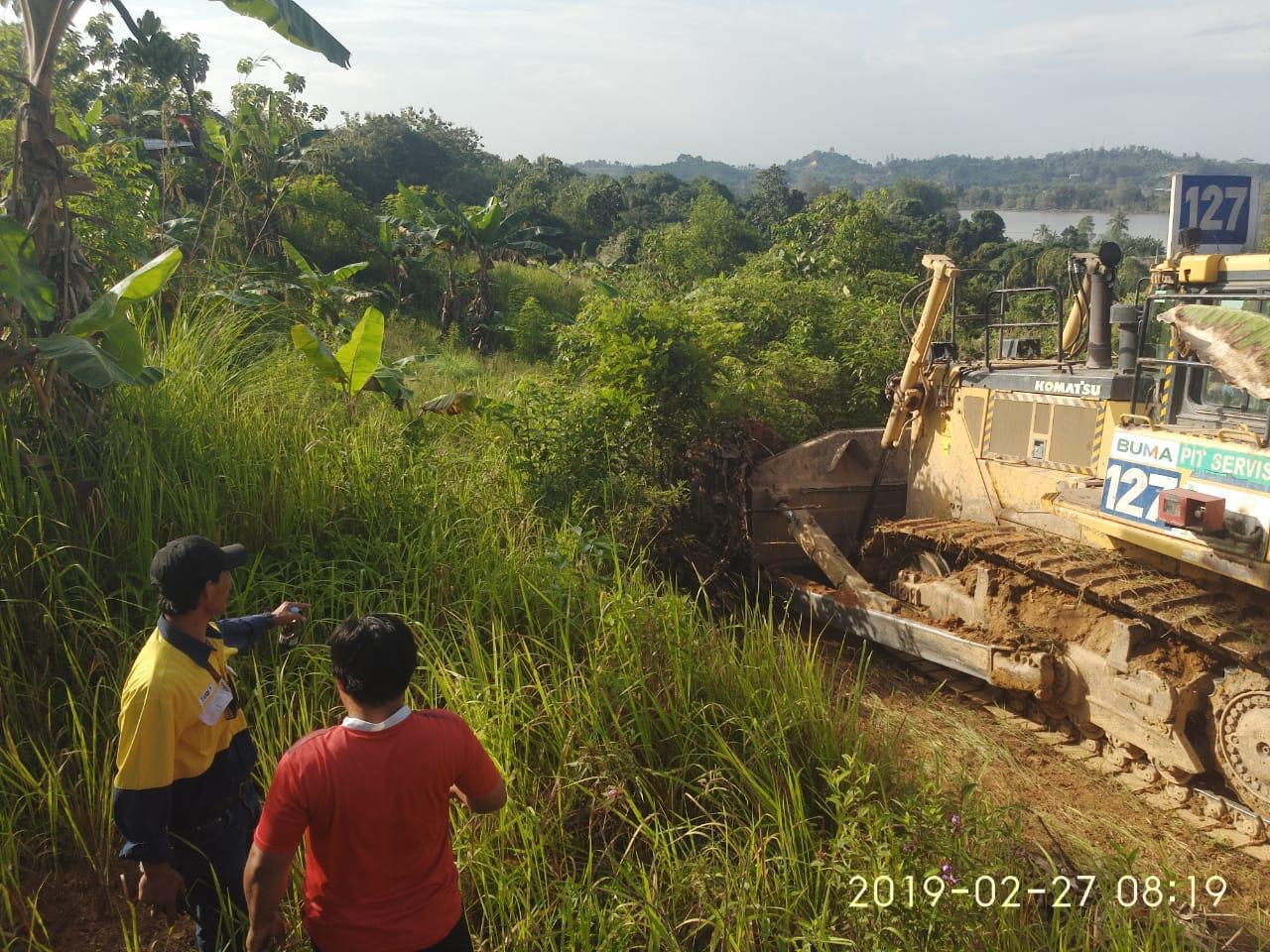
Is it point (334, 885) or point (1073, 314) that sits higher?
point (1073, 314)

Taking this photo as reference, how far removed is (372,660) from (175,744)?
35.6 inches

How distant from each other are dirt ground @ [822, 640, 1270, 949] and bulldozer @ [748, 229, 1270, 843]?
0.25m

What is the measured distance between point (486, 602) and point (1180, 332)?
12.9 feet

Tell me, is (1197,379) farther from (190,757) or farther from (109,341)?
(109,341)

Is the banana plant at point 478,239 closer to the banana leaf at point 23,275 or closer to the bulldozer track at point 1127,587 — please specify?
the bulldozer track at point 1127,587

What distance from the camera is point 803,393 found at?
10.8 metres

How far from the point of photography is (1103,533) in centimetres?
571

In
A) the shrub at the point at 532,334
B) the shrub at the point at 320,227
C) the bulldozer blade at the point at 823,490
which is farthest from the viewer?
the shrub at the point at 320,227

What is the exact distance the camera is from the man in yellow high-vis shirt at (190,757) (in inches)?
102

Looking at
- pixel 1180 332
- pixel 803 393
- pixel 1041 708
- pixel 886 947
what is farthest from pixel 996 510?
pixel 886 947

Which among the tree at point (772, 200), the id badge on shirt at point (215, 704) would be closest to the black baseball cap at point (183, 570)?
the id badge on shirt at point (215, 704)

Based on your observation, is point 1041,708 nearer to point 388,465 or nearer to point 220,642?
point 388,465

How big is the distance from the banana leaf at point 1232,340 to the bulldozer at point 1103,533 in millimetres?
11

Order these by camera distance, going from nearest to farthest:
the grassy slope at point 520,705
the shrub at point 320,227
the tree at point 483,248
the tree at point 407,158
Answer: the grassy slope at point 520,705 < the tree at point 483,248 < the shrub at point 320,227 < the tree at point 407,158
